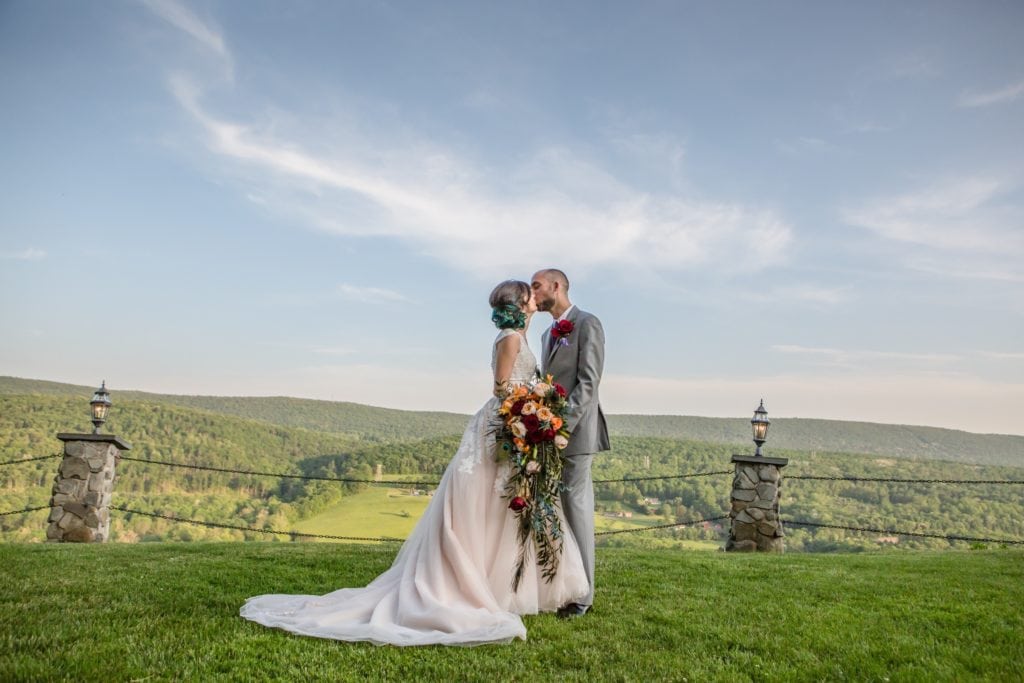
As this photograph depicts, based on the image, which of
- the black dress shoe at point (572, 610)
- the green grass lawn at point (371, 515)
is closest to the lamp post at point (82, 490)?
the black dress shoe at point (572, 610)

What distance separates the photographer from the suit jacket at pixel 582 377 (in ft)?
16.2

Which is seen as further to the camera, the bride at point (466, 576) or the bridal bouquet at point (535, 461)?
the bridal bouquet at point (535, 461)

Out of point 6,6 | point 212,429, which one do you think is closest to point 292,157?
point 6,6

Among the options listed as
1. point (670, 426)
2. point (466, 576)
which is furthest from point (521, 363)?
point (670, 426)

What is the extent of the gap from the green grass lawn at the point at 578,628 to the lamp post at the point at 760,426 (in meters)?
3.92

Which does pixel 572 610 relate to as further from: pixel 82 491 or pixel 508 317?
pixel 82 491

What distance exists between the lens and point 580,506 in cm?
495

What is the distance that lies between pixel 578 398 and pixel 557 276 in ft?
3.36

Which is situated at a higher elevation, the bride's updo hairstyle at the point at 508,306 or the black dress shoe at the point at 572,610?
the bride's updo hairstyle at the point at 508,306

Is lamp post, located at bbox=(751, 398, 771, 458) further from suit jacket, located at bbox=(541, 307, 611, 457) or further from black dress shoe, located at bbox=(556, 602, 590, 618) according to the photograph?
black dress shoe, located at bbox=(556, 602, 590, 618)

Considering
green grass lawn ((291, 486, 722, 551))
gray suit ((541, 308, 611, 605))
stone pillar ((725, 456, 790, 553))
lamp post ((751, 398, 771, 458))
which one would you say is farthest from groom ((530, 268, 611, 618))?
green grass lawn ((291, 486, 722, 551))

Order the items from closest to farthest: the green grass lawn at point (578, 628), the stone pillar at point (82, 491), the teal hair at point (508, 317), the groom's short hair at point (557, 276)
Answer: the green grass lawn at point (578, 628) < the teal hair at point (508, 317) < the groom's short hair at point (557, 276) < the stone pillar at point (82, 491)

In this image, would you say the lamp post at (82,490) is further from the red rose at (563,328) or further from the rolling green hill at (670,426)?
the rolling green hill at (670,426)

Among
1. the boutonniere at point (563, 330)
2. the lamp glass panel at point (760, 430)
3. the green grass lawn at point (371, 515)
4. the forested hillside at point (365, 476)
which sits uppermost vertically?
the boutonniere at point (563, 330)
